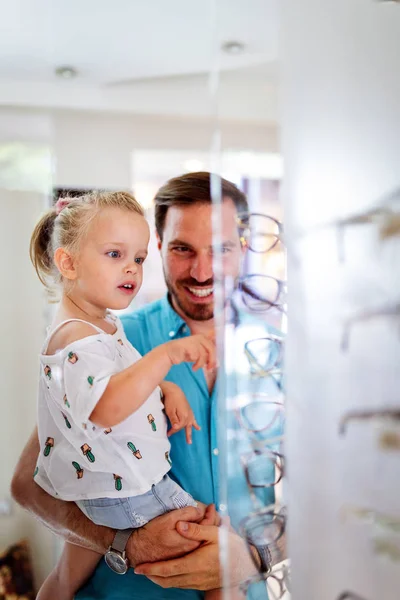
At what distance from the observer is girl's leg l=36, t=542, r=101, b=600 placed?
1.08 m

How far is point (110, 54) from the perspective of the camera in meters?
1.20

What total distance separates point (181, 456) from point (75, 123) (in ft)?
2.14

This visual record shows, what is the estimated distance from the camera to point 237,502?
0.98 metres

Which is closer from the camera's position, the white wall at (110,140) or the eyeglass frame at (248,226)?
the eyeglass frame at (248,226)

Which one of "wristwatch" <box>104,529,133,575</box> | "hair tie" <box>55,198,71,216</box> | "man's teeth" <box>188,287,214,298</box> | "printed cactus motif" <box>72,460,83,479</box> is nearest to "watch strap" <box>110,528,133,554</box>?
"wristwatch" <box>104,529,133,575</box>

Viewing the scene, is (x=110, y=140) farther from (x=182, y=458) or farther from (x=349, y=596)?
(x=349, y=596)

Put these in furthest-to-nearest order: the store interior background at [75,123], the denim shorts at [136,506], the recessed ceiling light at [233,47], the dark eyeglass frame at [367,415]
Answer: the store interior background at [75,123]
the denim shorts at [136,506]
the recessed ceiling light at [233,47]
the dark eyeglass frame at [367,415]

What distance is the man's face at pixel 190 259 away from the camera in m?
1.09

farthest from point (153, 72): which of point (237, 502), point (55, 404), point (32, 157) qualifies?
point (237, 502)

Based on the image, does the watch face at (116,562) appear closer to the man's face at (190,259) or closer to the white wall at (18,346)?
the white wall at (18,346)

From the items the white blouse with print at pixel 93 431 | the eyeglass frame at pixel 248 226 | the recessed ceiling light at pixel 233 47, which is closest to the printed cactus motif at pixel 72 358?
the white blouse with print at pixel 93 431

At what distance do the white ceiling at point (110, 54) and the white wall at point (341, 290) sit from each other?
1.19ft

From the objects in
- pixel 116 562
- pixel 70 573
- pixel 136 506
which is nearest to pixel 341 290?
pixel 136 506

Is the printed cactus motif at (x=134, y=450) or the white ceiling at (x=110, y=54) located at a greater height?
the white ceiling at (x=110, y=54)
